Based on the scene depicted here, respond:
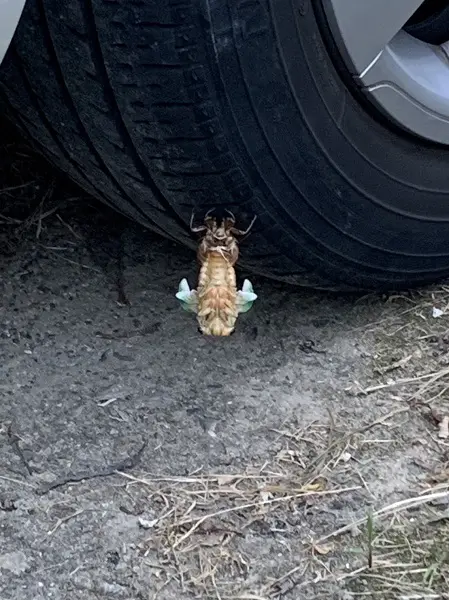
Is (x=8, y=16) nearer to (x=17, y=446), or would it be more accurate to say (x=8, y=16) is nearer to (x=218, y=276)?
(x=218, y=276)

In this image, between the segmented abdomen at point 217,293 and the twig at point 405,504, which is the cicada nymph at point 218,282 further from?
the twig at point 405,504

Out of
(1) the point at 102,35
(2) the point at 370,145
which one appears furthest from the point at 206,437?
(1) the point at 102,35

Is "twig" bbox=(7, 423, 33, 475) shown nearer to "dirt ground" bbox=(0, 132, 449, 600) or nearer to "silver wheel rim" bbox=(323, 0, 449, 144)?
"dirt ground" bbox=(0, 132, 449, 600)

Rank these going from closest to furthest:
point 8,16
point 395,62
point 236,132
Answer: point 8,16, point 236,132, point 395,62

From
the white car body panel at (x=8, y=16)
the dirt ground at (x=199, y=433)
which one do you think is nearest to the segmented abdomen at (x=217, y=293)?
the dirt ground at (x=199, y=433)

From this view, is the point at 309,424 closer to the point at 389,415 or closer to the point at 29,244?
the point at 389,415

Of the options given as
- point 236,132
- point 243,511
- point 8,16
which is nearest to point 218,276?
point 236,132

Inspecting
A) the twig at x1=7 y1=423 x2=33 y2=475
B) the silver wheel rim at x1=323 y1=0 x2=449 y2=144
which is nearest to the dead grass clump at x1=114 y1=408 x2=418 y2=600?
the twig at x1=7 y1=423 x2=33 y2=475
